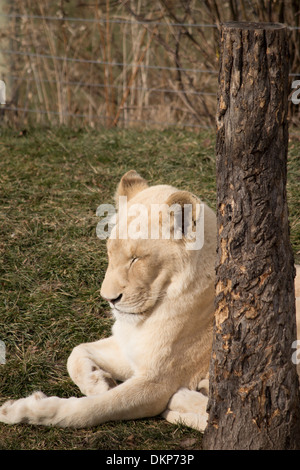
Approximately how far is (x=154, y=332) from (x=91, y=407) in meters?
0.53

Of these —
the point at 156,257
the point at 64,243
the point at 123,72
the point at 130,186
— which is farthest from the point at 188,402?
the point at 123,72

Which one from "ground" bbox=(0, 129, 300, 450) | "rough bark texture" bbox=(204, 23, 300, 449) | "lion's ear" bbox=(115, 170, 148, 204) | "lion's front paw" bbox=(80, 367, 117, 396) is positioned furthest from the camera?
"lion's ear" bbox=(115, 170, 148, 204)

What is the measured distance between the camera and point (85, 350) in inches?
165

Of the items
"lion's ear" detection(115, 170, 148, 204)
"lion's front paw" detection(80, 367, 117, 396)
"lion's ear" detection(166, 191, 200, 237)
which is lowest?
"lion's front paw" detection(80, 367, 117, 396)

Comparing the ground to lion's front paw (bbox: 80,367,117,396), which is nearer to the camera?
the ground

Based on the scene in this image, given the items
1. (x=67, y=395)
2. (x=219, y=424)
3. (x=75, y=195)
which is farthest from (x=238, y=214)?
(x=75, y=195)

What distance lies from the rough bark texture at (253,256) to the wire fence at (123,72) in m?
5.26

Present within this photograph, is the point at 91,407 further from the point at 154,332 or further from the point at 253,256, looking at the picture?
the point at 253,256

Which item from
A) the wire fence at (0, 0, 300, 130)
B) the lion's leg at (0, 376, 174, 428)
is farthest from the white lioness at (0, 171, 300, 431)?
Answer: the wire fence at (0, 0, 300, 130)

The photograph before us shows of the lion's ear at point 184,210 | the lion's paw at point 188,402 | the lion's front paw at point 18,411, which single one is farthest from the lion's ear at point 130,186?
the lion's front paw at point 18,411

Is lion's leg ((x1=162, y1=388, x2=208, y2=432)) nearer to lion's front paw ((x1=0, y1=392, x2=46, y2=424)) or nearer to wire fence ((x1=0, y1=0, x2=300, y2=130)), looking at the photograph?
lion's front paw ((x1=0, y1=392, x2=46, y2=424))

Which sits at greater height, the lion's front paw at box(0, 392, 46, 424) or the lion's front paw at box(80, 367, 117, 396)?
A: the lion's front paw at box(80, 367, 117, 396)

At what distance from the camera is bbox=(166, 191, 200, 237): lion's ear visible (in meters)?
3.59

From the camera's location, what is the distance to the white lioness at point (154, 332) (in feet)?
12.1
